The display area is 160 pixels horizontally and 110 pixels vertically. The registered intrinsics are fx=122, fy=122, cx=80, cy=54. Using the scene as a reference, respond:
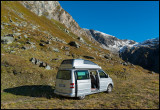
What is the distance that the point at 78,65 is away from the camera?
1142cm

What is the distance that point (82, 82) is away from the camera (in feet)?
36.7

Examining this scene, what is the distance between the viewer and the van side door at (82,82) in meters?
10.8

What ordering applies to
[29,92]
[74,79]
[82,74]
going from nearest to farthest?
[74,79], [82,74], [29,92]

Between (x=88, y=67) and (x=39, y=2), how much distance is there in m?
141

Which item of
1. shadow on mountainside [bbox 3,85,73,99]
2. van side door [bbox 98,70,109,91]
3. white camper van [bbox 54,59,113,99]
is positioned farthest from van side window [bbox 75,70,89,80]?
shadow on mountainside [bbox 3,85,73,99]

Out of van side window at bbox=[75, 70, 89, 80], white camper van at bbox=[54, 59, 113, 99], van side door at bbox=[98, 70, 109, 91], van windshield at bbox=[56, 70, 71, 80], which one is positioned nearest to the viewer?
white camper van at bbox=[54, 59, 113, 99]

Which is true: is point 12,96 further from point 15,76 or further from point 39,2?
point 39,2

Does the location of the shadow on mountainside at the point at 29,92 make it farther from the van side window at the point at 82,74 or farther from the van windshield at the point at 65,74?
the van side window at the point at 82,74

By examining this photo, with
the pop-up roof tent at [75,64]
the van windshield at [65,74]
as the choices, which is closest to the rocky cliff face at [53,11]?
the pop-up roof tent at [75,64]

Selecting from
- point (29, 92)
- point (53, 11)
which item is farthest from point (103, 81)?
point (53, 11)

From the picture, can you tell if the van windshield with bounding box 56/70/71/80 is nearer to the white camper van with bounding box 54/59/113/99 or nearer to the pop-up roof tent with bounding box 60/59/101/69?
the white camper van with bounding box 54/59/113/99

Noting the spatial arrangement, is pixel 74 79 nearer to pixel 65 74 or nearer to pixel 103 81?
pixel 65 74

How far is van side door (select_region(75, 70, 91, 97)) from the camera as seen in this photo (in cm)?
1082

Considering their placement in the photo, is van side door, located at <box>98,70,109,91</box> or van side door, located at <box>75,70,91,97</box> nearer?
van side door, located at <box>75,70,91,97</box>
